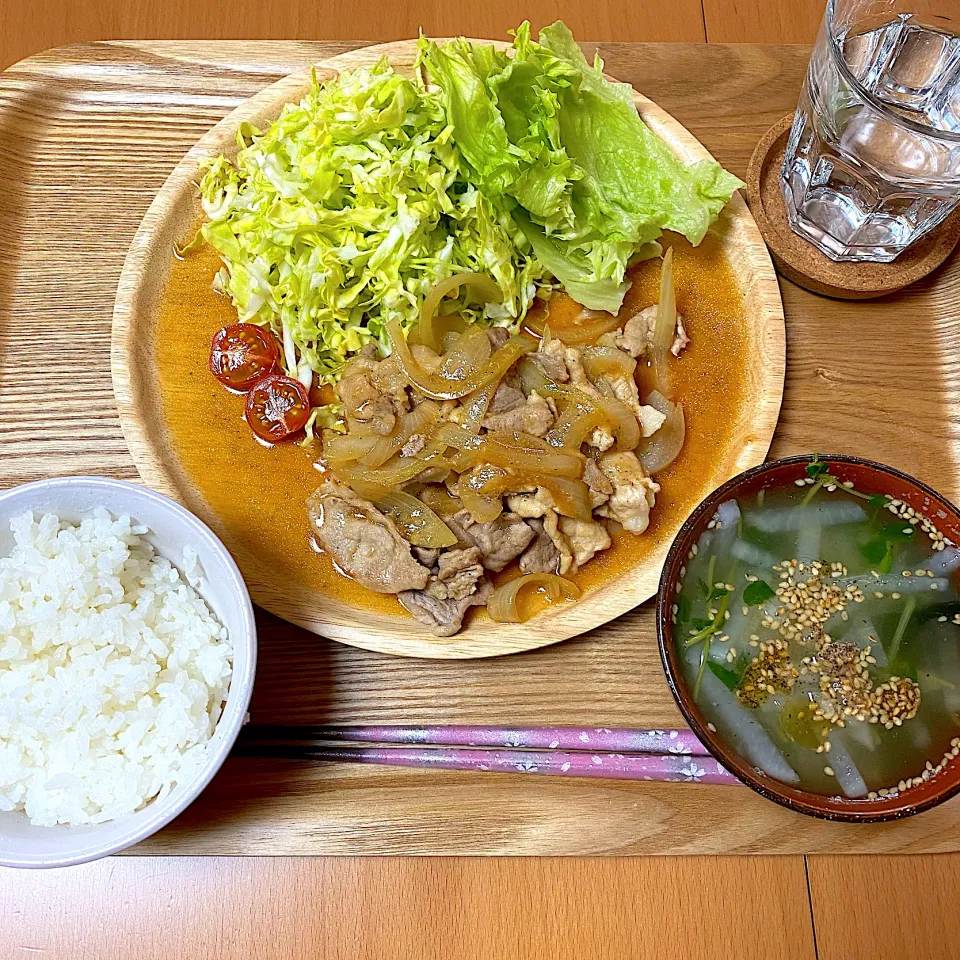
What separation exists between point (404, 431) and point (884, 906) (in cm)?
196

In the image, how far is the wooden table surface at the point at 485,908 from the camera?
2.43 meters

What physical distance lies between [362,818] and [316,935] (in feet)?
1.26

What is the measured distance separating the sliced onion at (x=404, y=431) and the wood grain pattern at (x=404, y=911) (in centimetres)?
115

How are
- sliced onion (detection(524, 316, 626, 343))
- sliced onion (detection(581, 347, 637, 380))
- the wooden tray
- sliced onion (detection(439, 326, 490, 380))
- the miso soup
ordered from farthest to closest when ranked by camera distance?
sliced onion (detection(524, 316, 626, 343)), sliced onion (detection(581, 347, 637, 380)), sliced onion (detection(439, 326, 490, 380)), the wooden tray, the miso soup

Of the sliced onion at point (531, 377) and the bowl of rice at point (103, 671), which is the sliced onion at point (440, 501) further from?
the bowl of rice at point (103, 671)

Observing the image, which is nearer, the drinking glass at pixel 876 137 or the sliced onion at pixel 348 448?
the sliced onion at pixel 348 448

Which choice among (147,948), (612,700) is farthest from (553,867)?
(147,948)

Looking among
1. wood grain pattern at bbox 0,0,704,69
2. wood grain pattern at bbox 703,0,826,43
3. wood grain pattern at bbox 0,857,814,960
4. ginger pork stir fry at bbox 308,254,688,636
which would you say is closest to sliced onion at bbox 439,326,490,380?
ginger pork stir fry at bbox 308,254,688,636

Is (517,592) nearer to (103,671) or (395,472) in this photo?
(395,472)

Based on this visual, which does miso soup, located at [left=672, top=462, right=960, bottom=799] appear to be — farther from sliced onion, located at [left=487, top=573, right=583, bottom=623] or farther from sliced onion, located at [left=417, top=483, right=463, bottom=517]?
sliced onion, located at [left=417, top=483, right=463, bottom=517]

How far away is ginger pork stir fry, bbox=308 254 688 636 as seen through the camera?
2.47m

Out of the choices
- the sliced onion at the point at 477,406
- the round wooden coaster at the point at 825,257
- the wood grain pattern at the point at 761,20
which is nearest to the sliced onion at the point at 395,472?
the sliced onion at the point at 477,406

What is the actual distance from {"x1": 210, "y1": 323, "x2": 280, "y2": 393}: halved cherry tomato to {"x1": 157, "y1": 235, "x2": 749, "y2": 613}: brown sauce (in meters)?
0.05

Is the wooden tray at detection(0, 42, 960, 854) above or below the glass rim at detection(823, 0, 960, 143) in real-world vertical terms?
below
